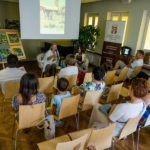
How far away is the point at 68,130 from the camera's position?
246 centimetres

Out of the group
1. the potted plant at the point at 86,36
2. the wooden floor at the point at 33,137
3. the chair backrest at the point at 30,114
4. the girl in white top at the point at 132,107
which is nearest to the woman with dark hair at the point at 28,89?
the chair backrest at the point at 30,114

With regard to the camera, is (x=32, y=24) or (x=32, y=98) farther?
(x=32, y=24)

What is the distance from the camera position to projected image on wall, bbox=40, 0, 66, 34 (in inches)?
150

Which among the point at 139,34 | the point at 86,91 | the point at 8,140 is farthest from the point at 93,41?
the point at 8,140

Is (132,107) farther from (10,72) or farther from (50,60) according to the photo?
(50,60)

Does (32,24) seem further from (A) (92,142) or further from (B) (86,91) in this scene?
(A) (92,142)

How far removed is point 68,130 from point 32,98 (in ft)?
3.28

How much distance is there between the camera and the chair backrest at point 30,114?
1.65m

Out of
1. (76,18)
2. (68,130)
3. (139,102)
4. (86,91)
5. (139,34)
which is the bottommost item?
(68,130)

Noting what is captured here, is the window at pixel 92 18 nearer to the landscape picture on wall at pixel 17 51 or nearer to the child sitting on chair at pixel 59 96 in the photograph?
the landscape picture on wall at pixel 17 51

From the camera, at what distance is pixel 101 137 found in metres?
1.41

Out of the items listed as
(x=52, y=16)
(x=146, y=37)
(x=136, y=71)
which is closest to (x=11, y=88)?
(x=52, y=16)

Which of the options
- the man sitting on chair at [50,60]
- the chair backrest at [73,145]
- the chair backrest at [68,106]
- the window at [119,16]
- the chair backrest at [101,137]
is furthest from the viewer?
the window at [119,16]

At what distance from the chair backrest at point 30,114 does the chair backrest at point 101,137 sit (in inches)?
27.5
